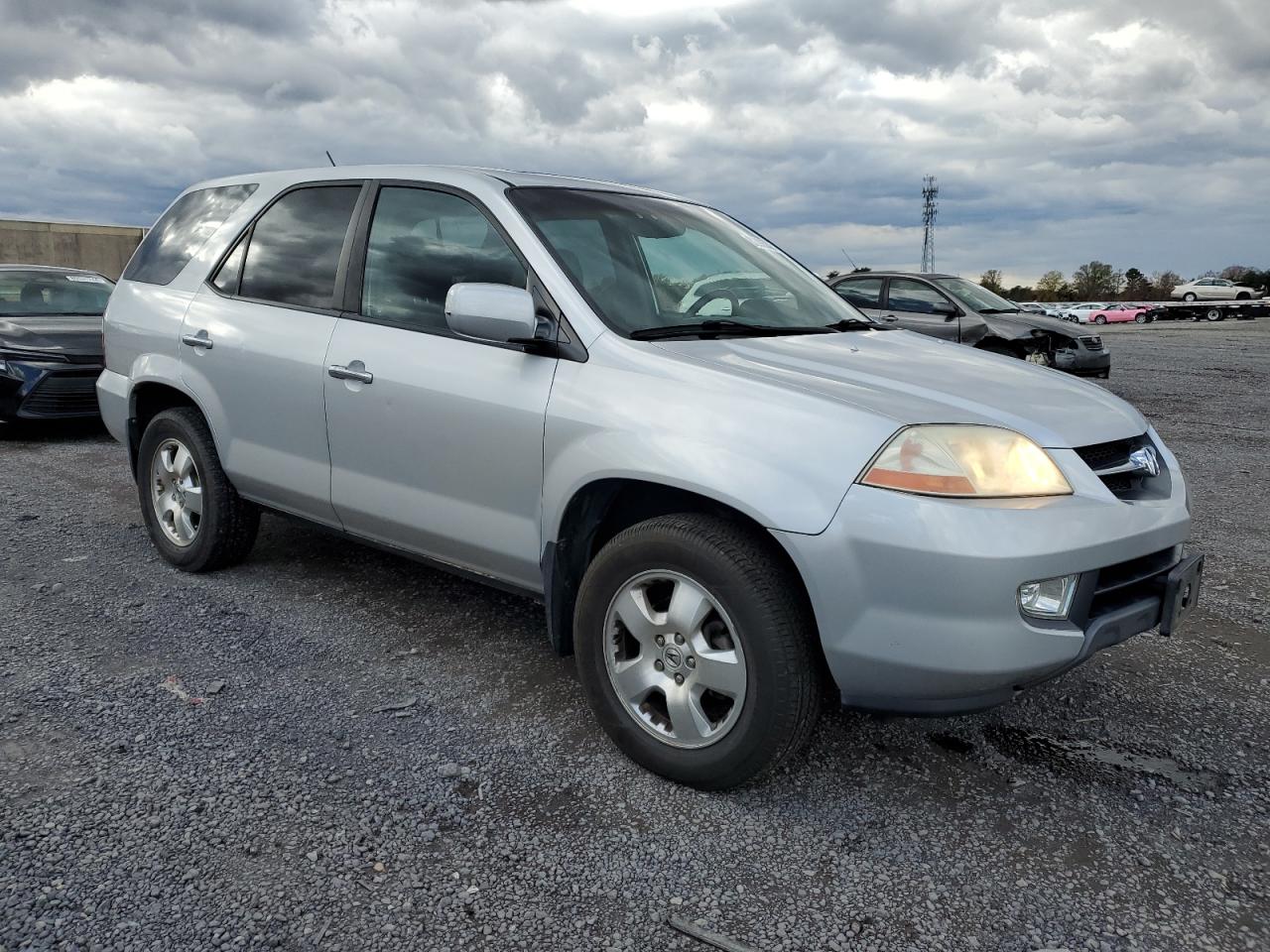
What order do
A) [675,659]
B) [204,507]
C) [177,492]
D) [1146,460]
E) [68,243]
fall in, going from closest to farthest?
[675,659]
[1146,460]
[204,507]
[177,492]
[68,243]

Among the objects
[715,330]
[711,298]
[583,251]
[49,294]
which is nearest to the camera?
[715,330]

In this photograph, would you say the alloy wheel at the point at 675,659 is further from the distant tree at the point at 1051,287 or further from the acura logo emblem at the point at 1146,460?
the distant tree at the point at 1051,287

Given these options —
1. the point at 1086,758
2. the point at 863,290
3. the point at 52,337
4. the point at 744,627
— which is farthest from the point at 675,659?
the point at 863,290

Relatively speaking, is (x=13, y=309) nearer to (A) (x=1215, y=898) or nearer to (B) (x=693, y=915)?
(B) (x=693, y=915)

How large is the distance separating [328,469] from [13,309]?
707cm

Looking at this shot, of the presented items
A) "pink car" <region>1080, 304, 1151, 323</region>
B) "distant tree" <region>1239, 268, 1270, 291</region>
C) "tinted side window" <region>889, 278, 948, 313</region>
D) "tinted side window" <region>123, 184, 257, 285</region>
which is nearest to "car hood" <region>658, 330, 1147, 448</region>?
"tinted side window" <region>123, 184, 257, 285</region>

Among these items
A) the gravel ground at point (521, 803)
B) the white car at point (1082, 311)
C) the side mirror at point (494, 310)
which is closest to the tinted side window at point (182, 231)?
the gravel ground at point (521, 803)

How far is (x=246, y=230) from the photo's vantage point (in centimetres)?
428

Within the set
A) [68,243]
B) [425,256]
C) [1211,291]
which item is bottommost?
[425,256]

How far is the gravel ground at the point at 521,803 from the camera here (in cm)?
226

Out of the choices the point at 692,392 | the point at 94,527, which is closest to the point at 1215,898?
the point at 692,392

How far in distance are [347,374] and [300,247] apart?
77cm

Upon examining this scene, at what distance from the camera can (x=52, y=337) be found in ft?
27.7

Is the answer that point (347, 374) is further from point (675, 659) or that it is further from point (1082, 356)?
point (1082, 356)
